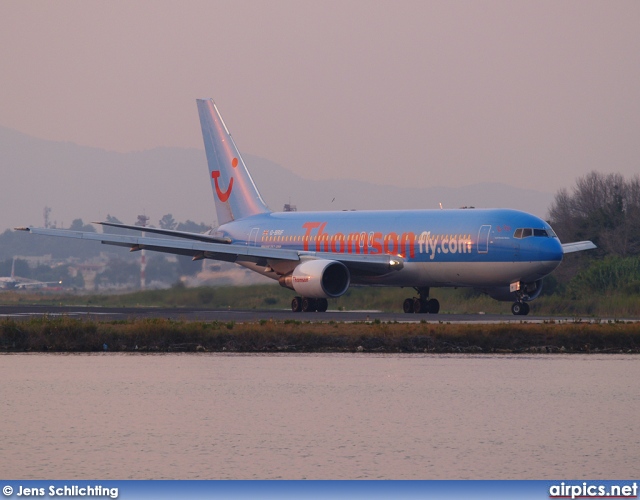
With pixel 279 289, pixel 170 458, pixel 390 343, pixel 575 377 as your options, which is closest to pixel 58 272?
pixel 279 289

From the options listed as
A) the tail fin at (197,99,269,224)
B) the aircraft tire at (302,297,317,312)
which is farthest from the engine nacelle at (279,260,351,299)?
the tail fin at (197,99,269,224)

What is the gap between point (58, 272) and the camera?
9462cm

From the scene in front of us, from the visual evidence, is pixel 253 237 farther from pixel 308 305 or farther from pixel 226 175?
pixel 308 305

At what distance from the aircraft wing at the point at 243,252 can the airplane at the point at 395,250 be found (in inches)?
1.4

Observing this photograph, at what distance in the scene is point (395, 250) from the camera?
4294cm

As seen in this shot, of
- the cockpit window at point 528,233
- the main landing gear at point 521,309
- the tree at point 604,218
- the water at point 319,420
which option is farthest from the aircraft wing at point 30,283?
the water at point 319,420

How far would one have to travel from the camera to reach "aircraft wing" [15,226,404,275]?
42.6 m

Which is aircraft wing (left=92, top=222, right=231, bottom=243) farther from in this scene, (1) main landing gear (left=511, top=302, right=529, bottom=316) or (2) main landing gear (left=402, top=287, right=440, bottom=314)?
(1) main landing gear (left=511, top=302, right=529, bottom=316)

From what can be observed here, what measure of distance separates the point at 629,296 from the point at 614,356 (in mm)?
18127

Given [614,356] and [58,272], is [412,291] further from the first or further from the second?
[58,272]

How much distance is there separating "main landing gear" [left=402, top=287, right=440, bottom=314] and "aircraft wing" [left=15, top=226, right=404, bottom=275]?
6.81ft

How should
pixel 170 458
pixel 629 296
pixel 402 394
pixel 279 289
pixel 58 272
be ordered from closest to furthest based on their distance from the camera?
pixel 170 458, pixel 402 394, pixel 629 296, pixel 279 289, pixel 58 272

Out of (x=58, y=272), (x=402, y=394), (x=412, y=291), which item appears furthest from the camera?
(x=58, y=272)

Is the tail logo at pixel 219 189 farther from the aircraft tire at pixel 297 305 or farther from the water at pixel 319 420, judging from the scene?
the water at pixel 319 420
